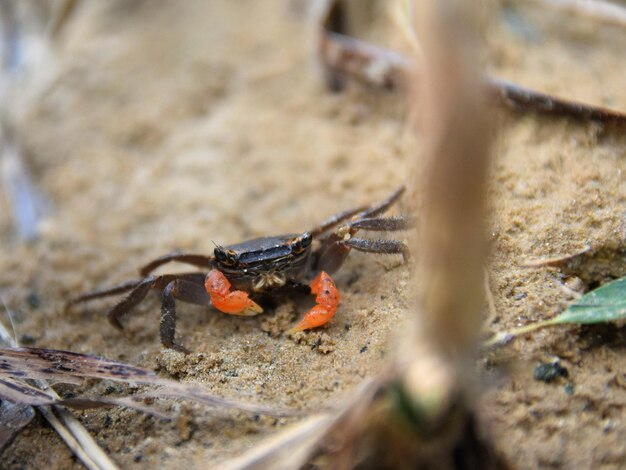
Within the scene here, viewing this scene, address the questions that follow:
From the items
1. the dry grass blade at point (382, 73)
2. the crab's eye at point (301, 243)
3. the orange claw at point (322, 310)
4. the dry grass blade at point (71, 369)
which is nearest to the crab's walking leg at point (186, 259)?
the crab's eye at point (301, 243)

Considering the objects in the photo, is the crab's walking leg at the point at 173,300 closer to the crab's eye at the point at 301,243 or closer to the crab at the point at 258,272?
the crab at the point at 258,272

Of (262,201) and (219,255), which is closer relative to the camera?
(219,255)

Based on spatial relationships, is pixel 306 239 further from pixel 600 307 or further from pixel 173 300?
pixel 600 307

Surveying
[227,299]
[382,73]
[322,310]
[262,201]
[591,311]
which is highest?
[382,73]

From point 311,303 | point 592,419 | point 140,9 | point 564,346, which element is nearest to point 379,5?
point 140,9

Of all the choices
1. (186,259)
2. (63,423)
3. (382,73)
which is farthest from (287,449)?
(382,73)

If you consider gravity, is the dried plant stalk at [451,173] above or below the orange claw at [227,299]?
above

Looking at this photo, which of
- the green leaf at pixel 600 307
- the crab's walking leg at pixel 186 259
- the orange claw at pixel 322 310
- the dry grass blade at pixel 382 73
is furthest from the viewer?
the crab's walking leg at pixel 186 259
